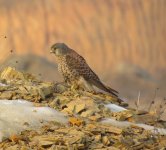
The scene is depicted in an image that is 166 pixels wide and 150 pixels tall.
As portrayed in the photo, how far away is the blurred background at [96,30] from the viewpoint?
3972cm

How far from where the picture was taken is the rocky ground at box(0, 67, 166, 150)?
7.62 m

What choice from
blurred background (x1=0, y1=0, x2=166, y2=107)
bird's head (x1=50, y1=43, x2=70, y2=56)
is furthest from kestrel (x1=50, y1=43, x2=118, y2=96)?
blurred background (x1=0, y1=0, x2=166, y2=107)

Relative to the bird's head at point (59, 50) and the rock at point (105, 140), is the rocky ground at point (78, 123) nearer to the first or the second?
the rock at point (105, 140)

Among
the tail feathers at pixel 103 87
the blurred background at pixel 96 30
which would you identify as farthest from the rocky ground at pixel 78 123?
the blurred background at pixel 96 30

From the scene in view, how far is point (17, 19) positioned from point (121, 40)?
16.9ft

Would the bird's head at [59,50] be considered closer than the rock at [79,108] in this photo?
No

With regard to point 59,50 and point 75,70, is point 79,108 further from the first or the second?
point 59,50

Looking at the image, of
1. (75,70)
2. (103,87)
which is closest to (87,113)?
(103,87)

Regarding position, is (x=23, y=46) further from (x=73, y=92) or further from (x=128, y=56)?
(x=73, y=92)

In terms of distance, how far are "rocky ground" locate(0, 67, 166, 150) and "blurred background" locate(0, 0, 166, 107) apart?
28863 mm

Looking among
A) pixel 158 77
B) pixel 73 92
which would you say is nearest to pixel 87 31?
pixel 158 77

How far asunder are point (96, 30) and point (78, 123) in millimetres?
32677

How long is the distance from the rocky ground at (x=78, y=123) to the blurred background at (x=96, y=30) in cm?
2886

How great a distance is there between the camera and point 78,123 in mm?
8117
